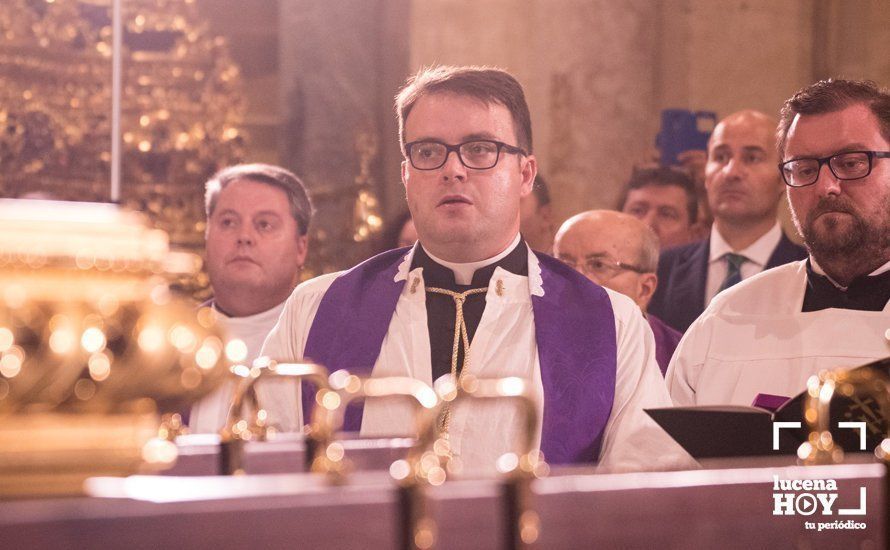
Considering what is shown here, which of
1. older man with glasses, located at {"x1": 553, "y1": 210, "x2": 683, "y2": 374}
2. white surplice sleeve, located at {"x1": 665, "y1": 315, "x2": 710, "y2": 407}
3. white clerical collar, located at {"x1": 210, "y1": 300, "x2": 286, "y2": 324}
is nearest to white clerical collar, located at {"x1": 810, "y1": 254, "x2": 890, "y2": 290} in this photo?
white surplice sleeve, located at {"x1": 665, "y1": 315, "x2": 710, "y2": 407}

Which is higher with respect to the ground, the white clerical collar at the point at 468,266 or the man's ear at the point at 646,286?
the white clerical collar at the point at 468,266

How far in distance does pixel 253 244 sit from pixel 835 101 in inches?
85.3

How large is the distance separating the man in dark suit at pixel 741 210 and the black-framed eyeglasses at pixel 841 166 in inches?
60.5

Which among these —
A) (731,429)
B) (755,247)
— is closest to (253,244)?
(755,247)

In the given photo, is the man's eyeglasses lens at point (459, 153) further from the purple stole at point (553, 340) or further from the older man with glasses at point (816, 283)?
the older man with glasses at point (816, 283)

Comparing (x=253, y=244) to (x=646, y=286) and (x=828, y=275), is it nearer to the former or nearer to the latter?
(x=646, y=286)

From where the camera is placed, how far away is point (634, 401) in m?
3.54

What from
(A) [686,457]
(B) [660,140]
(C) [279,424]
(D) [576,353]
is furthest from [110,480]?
(B) [660,140]

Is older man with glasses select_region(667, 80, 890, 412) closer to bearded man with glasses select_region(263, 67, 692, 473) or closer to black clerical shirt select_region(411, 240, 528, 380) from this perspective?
→ bearded man with glasses select_region(263, 67, 692, 473)

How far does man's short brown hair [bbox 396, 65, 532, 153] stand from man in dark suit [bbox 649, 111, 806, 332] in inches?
76.9


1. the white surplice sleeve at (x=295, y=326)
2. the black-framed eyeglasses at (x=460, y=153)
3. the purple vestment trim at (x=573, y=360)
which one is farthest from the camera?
the white surplice sleeve at (x=295, y=326)

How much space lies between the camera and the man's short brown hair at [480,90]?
3.54 metres

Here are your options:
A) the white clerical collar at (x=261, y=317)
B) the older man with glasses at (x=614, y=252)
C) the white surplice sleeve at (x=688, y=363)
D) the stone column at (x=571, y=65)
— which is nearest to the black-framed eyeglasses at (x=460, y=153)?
the white surplice sleeve at (x=688, y=363)

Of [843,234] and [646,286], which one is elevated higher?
[843,234]
